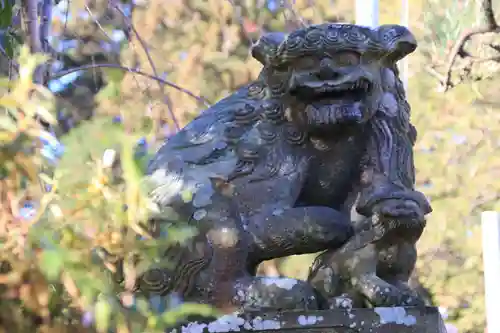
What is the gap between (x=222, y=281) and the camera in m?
1.39


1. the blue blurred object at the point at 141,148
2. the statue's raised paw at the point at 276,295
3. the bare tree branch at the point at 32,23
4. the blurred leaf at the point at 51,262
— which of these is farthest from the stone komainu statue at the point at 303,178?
the blurred leaf at the point at 51,262

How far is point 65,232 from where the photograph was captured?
22.0 inches

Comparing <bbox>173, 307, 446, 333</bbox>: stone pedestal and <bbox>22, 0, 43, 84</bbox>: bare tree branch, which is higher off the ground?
<bbox>22, 0, 43, 84</bbox>: bare tree branch

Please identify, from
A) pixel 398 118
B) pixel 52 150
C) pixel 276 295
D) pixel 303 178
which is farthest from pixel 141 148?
pixel 398 118

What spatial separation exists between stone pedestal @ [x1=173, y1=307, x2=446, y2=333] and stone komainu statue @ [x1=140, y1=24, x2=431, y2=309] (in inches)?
1.0

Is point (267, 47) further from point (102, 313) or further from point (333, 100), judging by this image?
point (102, 313)

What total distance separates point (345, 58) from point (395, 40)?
0.12m

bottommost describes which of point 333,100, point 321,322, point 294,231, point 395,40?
Result: point 321,322

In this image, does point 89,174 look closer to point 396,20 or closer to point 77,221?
point 77,221

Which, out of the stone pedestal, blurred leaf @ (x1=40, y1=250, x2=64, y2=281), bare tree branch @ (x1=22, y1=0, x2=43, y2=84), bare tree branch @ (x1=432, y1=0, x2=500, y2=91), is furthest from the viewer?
bare tree branch @ (x1=432, y1=0, x2=500, y2=91)

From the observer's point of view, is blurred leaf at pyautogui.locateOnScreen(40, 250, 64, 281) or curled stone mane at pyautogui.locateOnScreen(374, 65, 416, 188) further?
curled stone mane at pyautogui.locateOnScreen(374, 65, 416, 188)

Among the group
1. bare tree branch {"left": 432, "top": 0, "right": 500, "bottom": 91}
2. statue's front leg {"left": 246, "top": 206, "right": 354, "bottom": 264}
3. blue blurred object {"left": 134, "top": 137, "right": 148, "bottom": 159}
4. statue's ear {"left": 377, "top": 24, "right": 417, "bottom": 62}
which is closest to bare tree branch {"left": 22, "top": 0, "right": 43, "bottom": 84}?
statue's front leg {"left": 246, "top": 206, "right": 354, "bottom": 264}

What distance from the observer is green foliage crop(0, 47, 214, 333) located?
54cm

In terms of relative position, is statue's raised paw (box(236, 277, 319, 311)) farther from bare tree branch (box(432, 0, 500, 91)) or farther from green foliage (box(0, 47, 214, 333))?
bare tree branch (box(432, 0, 500, 91))
